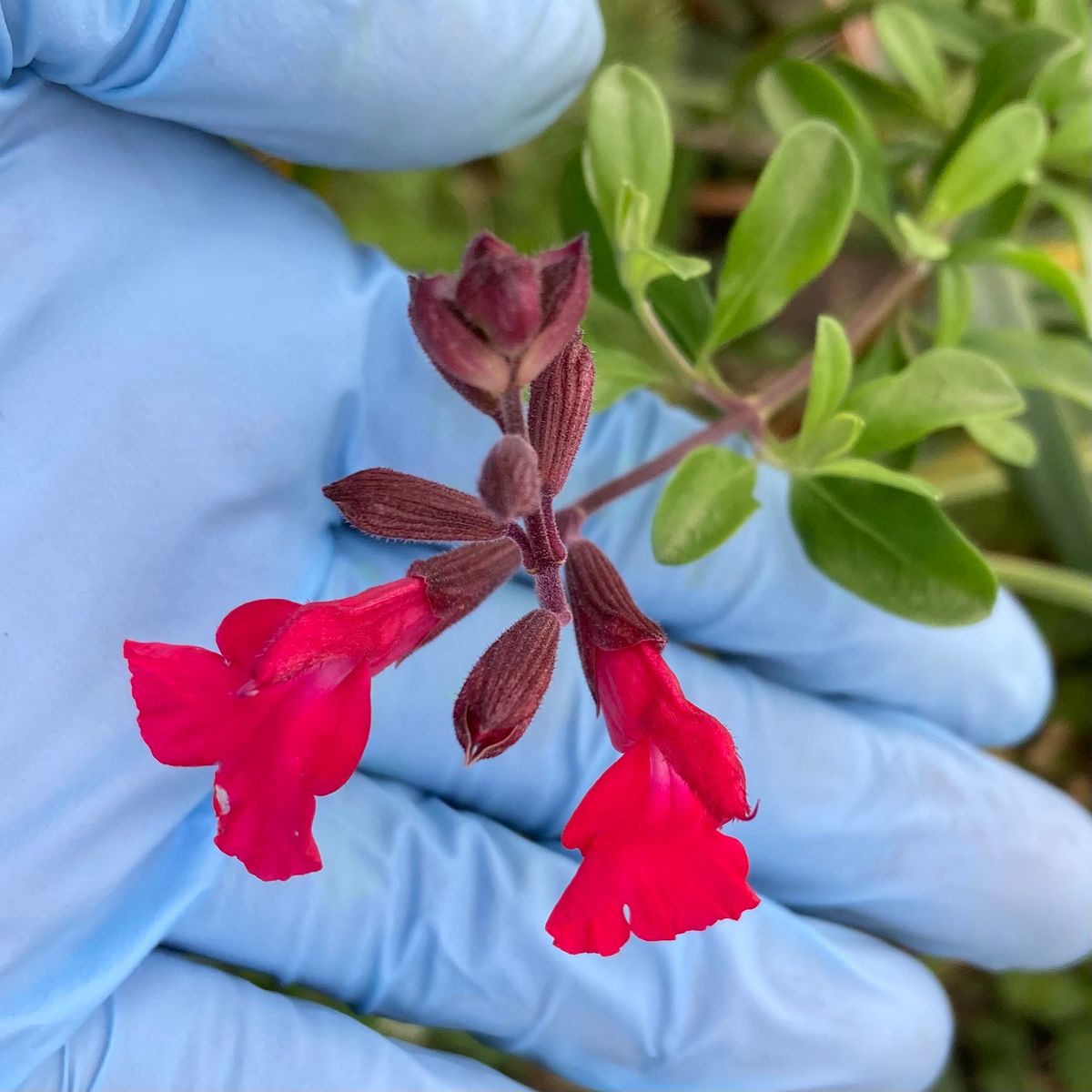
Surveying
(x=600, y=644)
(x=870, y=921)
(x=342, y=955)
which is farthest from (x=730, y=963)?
(x=600, y=644)

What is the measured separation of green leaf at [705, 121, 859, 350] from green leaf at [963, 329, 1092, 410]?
0.24m

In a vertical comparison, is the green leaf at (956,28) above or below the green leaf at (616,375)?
above

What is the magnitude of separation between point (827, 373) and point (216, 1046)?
80cm

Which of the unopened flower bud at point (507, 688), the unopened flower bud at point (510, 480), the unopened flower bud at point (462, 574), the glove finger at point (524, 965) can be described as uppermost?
the unopened flower bud at point (510, 480)

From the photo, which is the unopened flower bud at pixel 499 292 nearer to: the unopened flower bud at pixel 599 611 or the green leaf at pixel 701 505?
the unopened flower bud at pixel 599 611

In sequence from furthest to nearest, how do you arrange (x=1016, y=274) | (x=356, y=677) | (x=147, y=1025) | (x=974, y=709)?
(x=1016, y=274)
(x=974, y=709)
(x=147, y=1025)
(x=356, y=677)

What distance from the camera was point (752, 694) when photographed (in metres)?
1.05

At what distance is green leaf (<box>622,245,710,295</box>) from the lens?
704 mm

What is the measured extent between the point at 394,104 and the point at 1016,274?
0.87m

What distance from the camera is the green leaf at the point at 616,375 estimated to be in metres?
0.88

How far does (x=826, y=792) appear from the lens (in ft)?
3.39

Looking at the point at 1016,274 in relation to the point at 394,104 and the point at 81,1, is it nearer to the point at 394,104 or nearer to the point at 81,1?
the point at 394,104

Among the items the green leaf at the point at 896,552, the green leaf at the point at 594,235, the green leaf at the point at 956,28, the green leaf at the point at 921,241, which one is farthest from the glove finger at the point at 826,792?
the green leaf at the point at 956,28

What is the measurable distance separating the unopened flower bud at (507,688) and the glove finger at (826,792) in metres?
0.36
